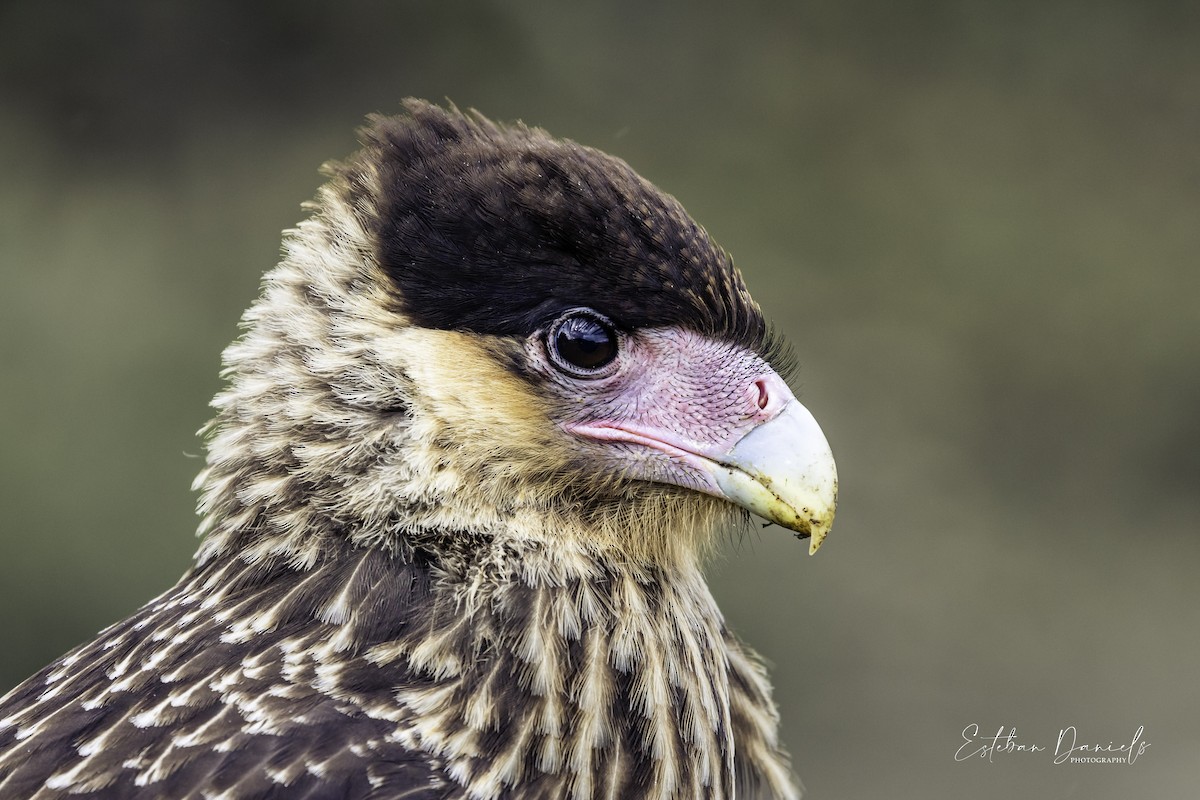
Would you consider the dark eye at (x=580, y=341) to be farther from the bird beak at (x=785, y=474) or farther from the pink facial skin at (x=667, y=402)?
the bird beak at (x=785, y=474)


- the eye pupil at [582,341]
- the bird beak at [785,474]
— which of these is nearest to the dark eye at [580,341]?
the eye pupil at [582,341]

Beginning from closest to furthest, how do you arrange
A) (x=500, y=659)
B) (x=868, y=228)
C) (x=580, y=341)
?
(x=500, y=659) < (x=580, y=341) < (x=868, y=228)

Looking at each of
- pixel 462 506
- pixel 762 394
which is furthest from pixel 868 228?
pixel 462 506

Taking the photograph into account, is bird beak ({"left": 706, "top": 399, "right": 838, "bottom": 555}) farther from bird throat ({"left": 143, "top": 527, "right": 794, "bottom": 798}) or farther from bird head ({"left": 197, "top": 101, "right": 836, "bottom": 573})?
bird throat ({"left": 143, "top": 527, "right": 794, "bottom": 798})

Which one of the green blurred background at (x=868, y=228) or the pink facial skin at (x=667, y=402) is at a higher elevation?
the green blurred background at (x=868, y=228)

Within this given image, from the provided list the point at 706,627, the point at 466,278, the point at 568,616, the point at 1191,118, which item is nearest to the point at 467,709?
the point at 568,616

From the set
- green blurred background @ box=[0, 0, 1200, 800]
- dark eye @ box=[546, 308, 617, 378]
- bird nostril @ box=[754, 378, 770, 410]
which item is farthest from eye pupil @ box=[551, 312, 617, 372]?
green blurred background @ box=[0, 0, 1200, 800]

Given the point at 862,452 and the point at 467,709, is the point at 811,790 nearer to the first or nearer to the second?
the point at 862,452

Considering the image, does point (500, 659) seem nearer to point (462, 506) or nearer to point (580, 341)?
point (462, 506)
